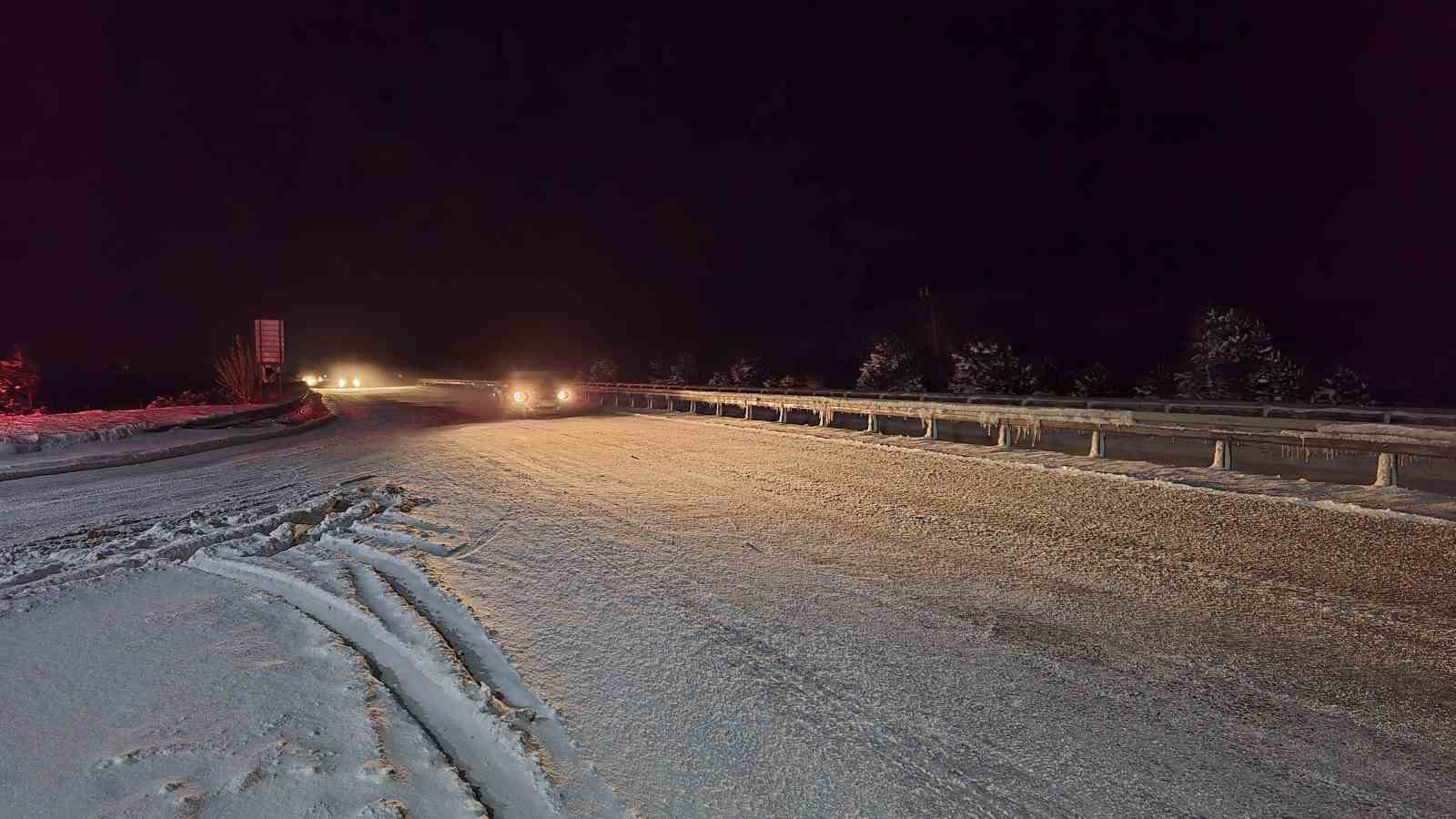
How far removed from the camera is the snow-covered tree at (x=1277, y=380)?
2728cm

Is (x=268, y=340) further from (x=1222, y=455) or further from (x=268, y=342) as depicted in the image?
(x=1222, y=455)

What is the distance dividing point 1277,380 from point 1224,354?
2.67 metres

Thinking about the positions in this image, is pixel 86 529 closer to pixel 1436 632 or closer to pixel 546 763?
pixel 546 763

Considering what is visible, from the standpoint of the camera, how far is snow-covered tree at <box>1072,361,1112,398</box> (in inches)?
1272

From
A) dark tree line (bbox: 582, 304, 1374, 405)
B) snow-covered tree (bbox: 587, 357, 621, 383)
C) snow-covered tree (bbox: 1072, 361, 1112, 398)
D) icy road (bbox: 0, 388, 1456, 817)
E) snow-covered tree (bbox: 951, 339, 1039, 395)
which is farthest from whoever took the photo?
snow-covered tree (bbox: 587, 357, 621, 383)

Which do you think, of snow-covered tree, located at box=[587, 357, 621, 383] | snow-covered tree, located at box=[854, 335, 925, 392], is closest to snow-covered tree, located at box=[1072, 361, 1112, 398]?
snow-covered tree, located at box=[854, 335, 925, 392]

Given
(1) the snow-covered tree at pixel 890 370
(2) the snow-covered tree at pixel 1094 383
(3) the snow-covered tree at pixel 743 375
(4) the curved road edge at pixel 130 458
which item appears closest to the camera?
(4) the curved road edge at pixel 130 458

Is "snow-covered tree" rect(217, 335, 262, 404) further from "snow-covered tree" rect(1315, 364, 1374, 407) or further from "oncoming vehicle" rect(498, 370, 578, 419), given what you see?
"snow-covered tree" rect(1315, 364, 1374, 407)

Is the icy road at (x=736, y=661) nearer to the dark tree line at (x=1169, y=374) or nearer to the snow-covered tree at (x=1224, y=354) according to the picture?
the dark tree line at (x=1169, y=374)

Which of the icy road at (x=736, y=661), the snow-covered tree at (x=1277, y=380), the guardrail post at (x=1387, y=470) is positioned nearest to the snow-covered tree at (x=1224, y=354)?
the snow-covered tree at (x=1277, y=380)

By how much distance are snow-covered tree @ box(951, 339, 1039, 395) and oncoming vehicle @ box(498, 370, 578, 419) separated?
58.5 ft

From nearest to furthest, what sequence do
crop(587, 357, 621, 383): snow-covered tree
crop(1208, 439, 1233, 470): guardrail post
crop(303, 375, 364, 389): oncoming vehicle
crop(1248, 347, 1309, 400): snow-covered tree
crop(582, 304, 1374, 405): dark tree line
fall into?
crop(1208, 439, 1233, 470): guardrail post < crop(1248, 347, 1309, 400): snow-covered tree < crop(582, 304, 1374, 405): dark tree line < crop(587, 357, 621, 383): snow-covered tree < crop(303, 375, 364, 389): oncoming vehicle

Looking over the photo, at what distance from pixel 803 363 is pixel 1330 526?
56.0 m

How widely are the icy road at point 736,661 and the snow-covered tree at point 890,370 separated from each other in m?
29.2
